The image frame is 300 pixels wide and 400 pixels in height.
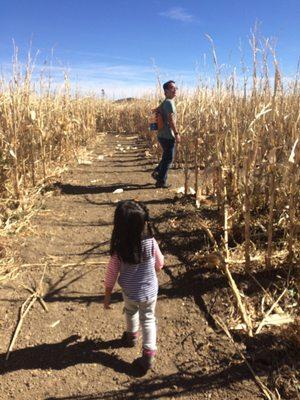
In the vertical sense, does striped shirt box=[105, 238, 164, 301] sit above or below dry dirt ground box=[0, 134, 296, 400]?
above

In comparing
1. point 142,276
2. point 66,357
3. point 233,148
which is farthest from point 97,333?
point 233,148

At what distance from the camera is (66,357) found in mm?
2656

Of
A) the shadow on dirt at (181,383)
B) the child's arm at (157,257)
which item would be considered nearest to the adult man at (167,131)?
the child's arm at (157,257)

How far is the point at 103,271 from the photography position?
390 centimetres

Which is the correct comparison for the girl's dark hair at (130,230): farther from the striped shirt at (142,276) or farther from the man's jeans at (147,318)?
the man's jeans at (147,318)

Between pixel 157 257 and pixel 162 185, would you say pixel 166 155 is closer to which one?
pixel 162 185

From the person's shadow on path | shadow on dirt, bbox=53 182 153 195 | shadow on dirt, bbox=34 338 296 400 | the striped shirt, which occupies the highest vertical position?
the striped shirt

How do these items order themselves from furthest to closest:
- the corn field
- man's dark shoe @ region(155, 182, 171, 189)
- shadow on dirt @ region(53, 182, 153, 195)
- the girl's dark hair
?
man's dark shoe @ region(155, 182, 171, 189)
shadow on dirt @ region(53, 182, 153, 195)
the corn field
the girl's dark hair

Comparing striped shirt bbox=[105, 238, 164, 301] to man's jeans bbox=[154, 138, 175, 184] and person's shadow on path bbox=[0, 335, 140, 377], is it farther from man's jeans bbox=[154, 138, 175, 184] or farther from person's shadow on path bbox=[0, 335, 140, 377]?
man's jeans bbox=[154, 138, 175, 184]

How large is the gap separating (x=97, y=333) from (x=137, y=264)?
29.1 inches

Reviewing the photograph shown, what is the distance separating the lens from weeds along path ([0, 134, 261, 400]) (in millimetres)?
2369

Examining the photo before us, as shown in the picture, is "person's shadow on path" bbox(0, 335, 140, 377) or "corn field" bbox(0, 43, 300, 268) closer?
"person's shadow on path" bbox(0, 335, 140, 377)

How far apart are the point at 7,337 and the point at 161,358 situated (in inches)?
42.2

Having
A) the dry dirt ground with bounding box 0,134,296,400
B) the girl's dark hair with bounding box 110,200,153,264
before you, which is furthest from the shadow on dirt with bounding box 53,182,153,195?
the girl's dark hair with bounding box 110,200,153,264
